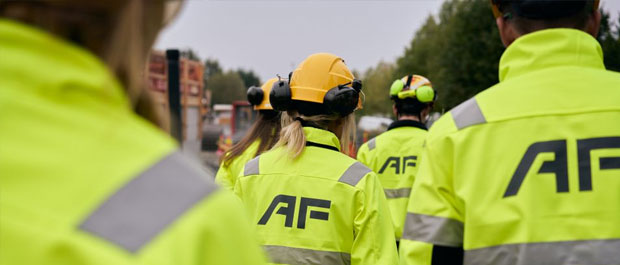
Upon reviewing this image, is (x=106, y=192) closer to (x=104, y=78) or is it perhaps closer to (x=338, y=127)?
(x=104, y=78)

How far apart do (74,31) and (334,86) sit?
9.15 feet

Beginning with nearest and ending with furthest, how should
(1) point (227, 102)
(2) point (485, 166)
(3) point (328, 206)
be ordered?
(2) point (485, 166)
(3) point (328, 206)
(1) point (227, 102)

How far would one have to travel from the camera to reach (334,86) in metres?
3.73

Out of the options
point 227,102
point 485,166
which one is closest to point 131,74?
point 485,166

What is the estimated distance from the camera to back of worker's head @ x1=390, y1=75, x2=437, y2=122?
22.4 ft

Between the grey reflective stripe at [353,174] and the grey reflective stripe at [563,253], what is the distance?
1107mm

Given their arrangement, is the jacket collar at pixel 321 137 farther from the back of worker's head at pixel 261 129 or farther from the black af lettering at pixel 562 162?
the back of worker's head at pixel 261 129

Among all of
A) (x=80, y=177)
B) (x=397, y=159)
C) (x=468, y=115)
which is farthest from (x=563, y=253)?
(x=397, y=159)

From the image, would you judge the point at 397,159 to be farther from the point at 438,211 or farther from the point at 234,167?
the point at 438,211

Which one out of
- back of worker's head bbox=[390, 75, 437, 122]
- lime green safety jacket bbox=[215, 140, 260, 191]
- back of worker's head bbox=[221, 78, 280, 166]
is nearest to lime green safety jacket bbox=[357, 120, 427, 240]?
back of worker's head bbox=[390, 75, 437, 122]

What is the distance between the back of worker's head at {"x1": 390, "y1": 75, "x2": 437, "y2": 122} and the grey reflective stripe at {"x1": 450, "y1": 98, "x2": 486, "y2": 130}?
4465 mm

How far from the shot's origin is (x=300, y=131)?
3475 millimetres

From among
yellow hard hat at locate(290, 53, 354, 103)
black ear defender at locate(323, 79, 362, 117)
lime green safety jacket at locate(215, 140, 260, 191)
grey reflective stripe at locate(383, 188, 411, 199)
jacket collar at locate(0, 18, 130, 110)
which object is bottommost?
grey reflective stripe at locate(383, 188, 411, 199)

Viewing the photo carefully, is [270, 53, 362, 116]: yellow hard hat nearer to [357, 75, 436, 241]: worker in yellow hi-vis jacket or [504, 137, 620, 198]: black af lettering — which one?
[504, 137, 620, 198]: black af lettering
